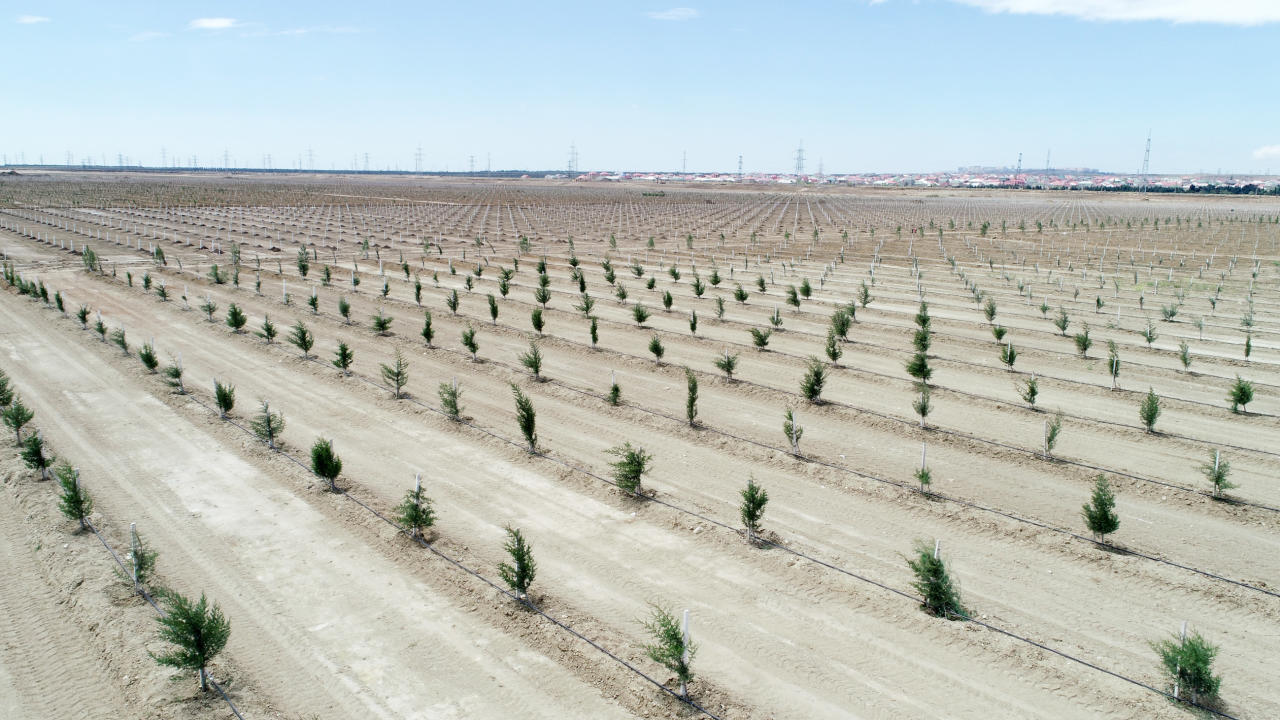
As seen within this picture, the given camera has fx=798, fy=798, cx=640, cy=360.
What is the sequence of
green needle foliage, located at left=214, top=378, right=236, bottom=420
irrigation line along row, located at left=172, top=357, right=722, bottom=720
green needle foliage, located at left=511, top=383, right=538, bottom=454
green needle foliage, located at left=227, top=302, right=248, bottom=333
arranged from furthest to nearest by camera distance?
1. green needle foliage, located at left=227, top=302, right=248, bottom=333
2. green needle foliage, located at left=214, top=378, right=236, bottom=420
3. green needle foliage, located at left=511, top=383, right=538, bottom=454
4. irrigation line along row, located at left=172, top=357, right=722, bottom=720

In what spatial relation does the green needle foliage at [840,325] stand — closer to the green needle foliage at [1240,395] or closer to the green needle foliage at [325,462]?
the green needle foliage at [1240,395]

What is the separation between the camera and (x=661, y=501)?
13.2m

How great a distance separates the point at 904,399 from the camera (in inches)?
742

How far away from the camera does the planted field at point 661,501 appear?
876cm

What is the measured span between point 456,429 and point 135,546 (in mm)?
7012

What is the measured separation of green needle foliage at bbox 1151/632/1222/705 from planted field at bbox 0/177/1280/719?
0.28m

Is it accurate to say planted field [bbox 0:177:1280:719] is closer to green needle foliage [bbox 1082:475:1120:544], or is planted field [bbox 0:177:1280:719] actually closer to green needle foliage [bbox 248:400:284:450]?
green needle foliage [bbox 248:400:284:450]

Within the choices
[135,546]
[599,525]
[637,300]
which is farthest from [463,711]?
[637,300]

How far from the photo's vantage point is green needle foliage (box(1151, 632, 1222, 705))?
7957 mm

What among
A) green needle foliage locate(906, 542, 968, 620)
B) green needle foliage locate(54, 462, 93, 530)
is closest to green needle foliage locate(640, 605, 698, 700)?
green needle foliage locate(906, 542, 968, 620)

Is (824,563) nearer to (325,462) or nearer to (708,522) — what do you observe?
(708,522)

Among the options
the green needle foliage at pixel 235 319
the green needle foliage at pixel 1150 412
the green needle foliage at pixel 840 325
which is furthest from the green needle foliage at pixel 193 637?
the green needle foliage at pixel 840 325

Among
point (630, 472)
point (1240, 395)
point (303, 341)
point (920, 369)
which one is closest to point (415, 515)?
point (630, 472)

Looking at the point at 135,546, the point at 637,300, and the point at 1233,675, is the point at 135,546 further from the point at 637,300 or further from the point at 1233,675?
the point at 637,300
